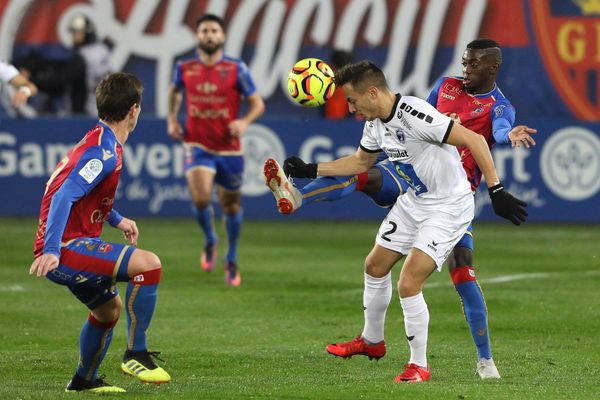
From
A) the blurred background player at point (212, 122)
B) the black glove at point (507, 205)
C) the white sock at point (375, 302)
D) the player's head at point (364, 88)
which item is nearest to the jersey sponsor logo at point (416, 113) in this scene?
the player's head at point (364, 88)

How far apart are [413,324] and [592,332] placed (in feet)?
9.74

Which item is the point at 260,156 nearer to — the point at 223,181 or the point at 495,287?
the point at 223,181

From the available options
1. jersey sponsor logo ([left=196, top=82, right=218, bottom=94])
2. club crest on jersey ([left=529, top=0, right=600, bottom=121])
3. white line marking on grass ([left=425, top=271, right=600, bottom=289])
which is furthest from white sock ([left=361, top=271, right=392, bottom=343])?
club crest on jersey ([left=529, top=0, right=600, bottom=121])

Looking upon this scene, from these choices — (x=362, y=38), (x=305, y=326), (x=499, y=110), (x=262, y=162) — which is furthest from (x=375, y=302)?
(x=362, y=38)

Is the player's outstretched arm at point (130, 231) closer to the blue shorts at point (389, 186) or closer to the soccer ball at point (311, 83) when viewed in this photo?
the soccer ball at point (311, 83)

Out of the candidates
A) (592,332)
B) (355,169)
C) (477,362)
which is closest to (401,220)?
(355,169)

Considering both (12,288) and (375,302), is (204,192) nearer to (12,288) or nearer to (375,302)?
(12,288)

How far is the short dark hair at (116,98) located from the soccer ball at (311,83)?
1.63 meters

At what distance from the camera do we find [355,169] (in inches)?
353

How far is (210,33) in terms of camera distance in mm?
14766

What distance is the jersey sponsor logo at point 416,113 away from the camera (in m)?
8.16

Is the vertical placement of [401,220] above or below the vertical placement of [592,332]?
above

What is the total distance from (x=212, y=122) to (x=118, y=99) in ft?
24.0

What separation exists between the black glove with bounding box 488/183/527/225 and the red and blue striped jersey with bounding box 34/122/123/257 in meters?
2.15
